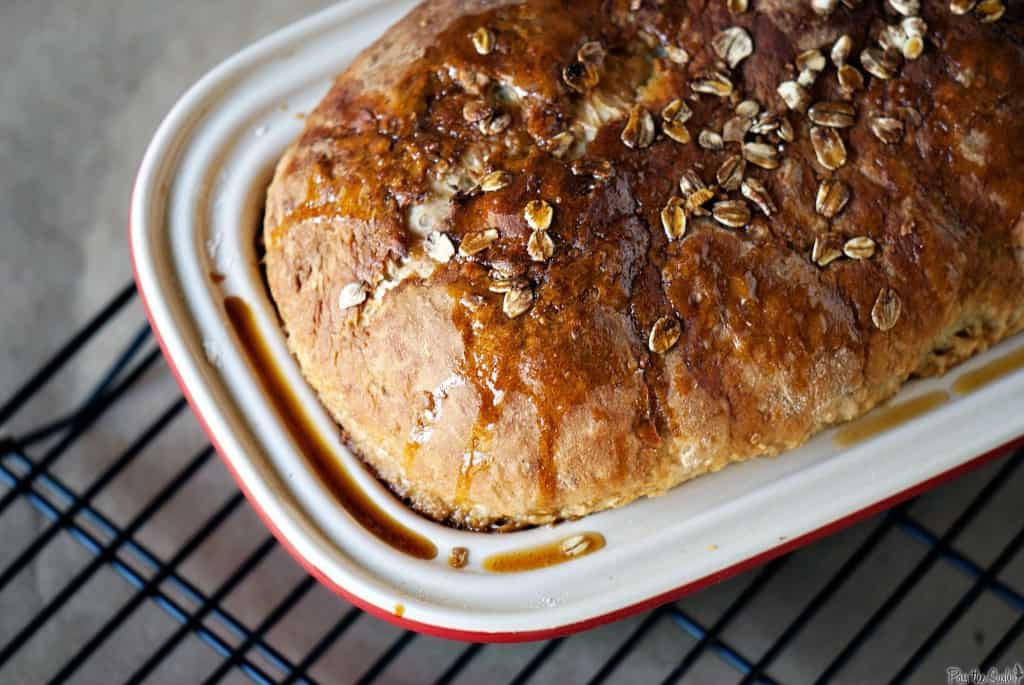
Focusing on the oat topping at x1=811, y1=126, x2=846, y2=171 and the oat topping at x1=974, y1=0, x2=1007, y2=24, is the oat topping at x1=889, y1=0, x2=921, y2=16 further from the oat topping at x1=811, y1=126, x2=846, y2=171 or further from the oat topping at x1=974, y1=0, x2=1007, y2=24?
the oat topping at x1=811, y1=126, x2=846, y2=171

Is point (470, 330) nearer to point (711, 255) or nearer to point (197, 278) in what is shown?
point (711, 255)

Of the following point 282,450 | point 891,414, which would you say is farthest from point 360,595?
point 891,414

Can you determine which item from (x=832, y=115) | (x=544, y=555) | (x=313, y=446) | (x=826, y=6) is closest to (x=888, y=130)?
(x=832, y=115)

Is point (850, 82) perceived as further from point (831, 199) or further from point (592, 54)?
point (592, 54)

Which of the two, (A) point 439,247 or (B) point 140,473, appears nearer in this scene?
(A) point 439,247

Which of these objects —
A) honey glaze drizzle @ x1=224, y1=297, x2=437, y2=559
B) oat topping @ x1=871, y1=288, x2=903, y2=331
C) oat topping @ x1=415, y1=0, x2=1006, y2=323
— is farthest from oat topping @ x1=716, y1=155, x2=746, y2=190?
honey glaze drizzle @ x1=224, y1=297, x2=437, y2=559

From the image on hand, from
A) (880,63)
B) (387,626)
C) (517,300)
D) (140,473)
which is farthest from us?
(140,473)

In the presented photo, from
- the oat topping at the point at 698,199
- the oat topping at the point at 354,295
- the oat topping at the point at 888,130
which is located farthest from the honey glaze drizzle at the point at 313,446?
the oat topping at the point at 888,130
